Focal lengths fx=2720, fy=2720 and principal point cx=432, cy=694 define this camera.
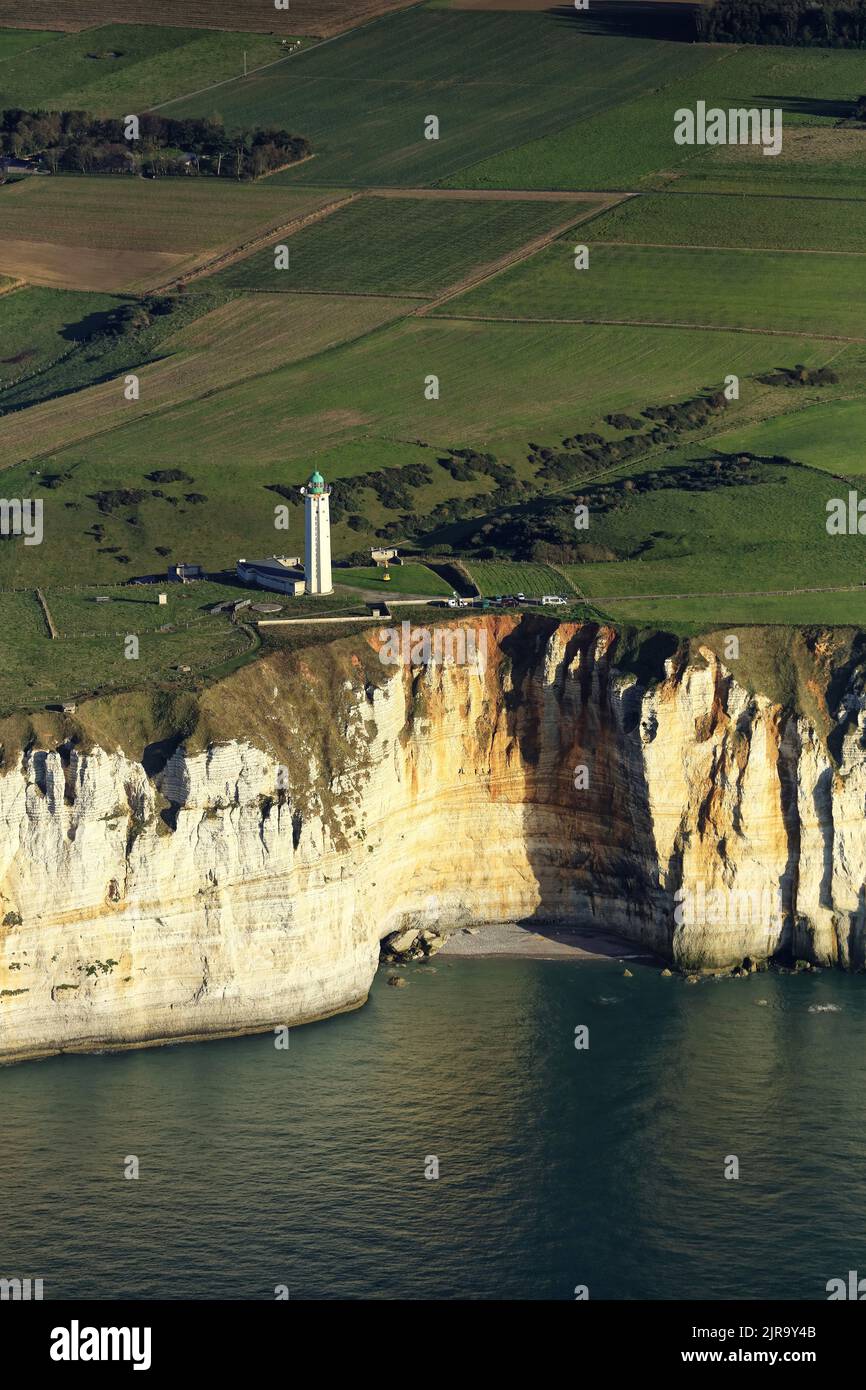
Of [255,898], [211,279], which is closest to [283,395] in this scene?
[211,279]

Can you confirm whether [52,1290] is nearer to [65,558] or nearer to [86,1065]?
[86,1065]

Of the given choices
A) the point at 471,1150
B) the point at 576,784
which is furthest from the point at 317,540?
the point at 471,1150

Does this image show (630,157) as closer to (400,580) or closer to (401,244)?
(401,244)

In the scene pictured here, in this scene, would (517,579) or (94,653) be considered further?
(517,579)

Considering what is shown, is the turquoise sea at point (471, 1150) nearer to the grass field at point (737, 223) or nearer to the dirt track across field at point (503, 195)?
the grass field at point (737, 223)
